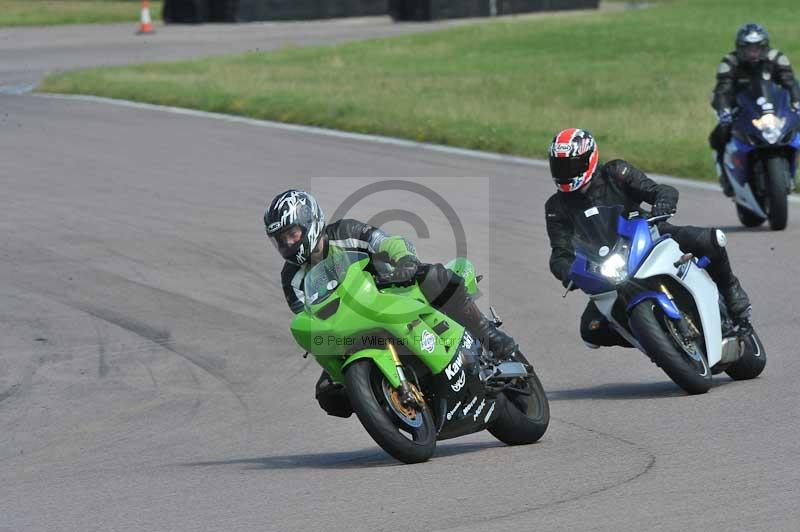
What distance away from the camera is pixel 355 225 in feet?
23.6

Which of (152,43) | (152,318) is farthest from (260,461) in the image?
(152,43)

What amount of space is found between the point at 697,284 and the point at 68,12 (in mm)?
40667

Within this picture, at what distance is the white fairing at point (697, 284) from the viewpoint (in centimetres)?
A: 824

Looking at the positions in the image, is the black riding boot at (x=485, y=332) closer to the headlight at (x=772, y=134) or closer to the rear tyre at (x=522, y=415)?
the rear tyre at (x=522, y=415)

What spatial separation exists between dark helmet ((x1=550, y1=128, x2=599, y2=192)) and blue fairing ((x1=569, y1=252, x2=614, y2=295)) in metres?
0.44

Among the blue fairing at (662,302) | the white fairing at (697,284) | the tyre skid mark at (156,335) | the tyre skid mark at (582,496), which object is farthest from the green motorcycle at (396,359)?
the tyre skid mark at (156,335)

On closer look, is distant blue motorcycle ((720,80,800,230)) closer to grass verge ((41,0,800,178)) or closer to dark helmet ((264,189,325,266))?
grass verge ((41,0,800,178))

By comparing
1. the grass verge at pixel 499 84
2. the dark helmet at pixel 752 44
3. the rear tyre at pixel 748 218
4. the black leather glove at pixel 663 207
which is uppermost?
the dark helmet at pixel 752 44

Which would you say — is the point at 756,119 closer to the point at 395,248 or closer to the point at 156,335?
the point at 156,335

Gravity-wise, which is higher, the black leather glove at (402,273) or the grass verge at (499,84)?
the black leather glove at (402,273)

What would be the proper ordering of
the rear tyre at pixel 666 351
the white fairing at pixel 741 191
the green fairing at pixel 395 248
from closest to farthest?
the green fairing at pixel 395 248, the rear tyre at pixel 666 351, the white fairing at pixel 741 191

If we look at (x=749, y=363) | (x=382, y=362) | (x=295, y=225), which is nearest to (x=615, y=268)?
(x=749, y=363)

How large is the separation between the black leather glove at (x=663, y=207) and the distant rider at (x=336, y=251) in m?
1.49

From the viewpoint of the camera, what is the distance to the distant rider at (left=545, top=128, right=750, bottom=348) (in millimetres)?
8523
